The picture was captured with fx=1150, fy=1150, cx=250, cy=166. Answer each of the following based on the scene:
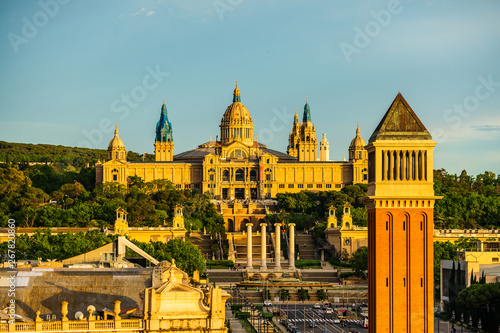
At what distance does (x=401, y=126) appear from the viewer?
6956 centimetres

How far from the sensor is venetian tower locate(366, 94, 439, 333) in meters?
68.1

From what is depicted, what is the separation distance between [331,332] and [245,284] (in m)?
42.0

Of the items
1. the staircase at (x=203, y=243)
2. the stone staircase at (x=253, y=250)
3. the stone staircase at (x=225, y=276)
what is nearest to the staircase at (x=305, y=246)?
the stone staircase at (x=253, y=250)

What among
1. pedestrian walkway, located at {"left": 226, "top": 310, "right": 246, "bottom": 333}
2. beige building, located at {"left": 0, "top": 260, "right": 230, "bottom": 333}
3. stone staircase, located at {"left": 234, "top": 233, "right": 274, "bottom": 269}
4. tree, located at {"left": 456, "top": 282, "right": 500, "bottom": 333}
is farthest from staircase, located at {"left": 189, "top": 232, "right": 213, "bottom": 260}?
beige building, located at {"left": 0, "top": 260, "right": 230, "bottom": 333}

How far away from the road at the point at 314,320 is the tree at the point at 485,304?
32.7ft

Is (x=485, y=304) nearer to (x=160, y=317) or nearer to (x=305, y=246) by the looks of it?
(x=160, y=317)

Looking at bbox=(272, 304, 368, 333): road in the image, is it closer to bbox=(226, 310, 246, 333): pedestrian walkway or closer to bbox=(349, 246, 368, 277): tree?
bbox=(226, 310, 246, 333): pedestrian walkway

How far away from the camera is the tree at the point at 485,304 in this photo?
10212cm

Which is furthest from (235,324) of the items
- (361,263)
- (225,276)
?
(361,263)

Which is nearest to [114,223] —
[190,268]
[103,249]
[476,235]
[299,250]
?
[299,250]

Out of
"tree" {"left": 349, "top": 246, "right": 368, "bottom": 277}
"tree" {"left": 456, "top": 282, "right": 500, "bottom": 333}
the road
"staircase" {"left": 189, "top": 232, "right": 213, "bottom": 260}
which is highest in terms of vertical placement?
"staircase" {"left": 189, "top": 232, "right": 213, "bottom": 260}

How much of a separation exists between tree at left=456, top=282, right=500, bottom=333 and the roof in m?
36.7

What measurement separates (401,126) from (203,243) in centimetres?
11309

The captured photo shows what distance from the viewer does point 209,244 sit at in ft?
591
